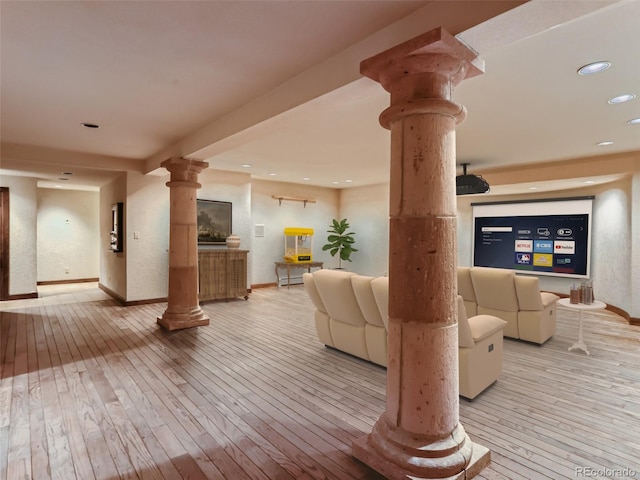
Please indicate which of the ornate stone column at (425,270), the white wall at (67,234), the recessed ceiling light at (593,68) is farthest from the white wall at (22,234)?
the recessed ceiling light at (593,68)

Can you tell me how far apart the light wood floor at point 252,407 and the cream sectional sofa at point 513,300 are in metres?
0.22

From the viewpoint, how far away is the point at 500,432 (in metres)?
2.40

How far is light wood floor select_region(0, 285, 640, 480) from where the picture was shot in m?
2.07

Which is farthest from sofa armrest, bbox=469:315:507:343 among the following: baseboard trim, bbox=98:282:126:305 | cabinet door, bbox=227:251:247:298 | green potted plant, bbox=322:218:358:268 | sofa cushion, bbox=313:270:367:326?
green potted plant, bbox=322:218:358:268

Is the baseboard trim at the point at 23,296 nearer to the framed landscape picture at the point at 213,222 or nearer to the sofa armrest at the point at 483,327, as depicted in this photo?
the framed landscape picture at the point at 213,222

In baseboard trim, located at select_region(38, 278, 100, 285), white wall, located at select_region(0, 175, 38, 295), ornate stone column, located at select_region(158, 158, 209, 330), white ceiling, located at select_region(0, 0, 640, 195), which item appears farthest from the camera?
baseboard trim, located at select_region(38, 278, 100, 285)

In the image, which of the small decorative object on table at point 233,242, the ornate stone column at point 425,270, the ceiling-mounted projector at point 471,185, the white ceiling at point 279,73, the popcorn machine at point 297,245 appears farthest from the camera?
the popcorn machine at point 297,245

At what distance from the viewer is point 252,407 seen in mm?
2740

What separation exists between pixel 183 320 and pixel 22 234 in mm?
4670

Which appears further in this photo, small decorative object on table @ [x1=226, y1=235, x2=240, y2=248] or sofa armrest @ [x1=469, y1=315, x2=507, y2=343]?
small decorative object on table @ [x1=226, y1=235, x2=240, y2=248]

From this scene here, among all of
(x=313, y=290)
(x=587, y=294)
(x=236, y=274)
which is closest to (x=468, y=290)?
(x=587, y=294)

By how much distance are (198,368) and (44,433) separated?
1319 mm

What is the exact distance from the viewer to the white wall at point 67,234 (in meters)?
8.66

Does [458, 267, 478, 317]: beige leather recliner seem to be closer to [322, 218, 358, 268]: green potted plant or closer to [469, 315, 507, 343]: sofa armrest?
[469, 315, 507, 343]: sofa armrest
